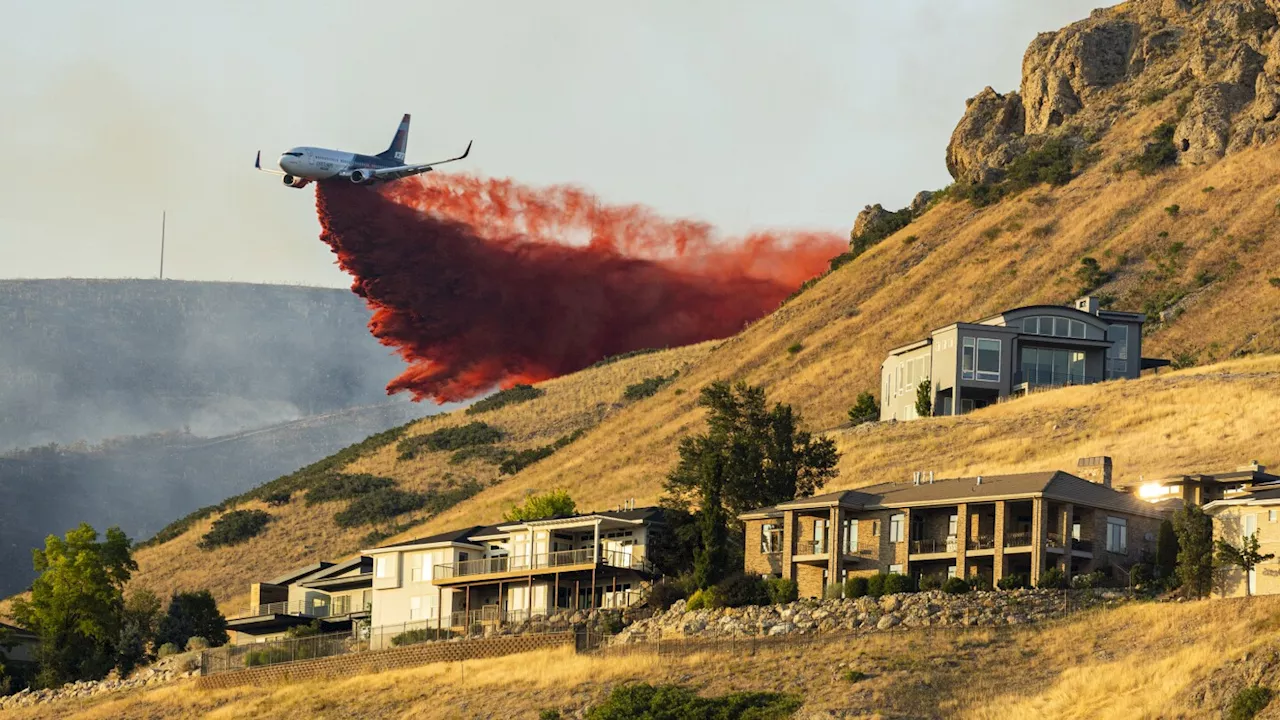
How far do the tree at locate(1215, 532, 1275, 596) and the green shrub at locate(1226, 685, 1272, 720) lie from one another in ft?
43.5

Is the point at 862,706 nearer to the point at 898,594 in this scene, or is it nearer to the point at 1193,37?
the point at 898,594

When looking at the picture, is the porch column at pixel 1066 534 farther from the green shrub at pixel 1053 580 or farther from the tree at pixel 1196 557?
the tree at pixel 1196 557

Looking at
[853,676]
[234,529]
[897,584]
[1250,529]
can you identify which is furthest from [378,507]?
[853,676]

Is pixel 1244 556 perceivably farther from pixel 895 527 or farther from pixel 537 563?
pixel 537 563

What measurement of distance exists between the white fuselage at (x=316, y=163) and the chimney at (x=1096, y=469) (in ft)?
208

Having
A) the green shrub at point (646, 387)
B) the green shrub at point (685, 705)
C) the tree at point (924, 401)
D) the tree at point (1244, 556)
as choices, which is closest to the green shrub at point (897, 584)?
the green shrub at point (685, 705)

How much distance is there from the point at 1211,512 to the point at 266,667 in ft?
114

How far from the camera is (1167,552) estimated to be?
6806cm

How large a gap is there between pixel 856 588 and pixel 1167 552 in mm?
10094

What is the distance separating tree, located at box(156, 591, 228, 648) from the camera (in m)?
90.5

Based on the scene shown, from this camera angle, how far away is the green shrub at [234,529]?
13275cm

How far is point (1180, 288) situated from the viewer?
142m

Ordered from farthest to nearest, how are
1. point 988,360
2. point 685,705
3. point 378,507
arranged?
point 378,507, point 988,360, point 685,705

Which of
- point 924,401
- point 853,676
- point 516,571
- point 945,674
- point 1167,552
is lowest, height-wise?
point 853,676
